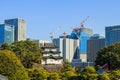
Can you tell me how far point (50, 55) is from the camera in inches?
3561

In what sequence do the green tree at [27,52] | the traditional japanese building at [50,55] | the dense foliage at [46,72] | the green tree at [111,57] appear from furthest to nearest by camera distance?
the traditional japanese building at [50,55]
the green tree at [27,52]
the green tree at [111,57]
the dense foliage at [46,72]

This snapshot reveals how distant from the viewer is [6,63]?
50.3 meters

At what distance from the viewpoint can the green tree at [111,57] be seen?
74.3 m

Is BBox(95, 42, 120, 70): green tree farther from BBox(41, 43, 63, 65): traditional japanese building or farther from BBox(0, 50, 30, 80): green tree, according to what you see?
BBox(0, 50, 30, 80): green tree

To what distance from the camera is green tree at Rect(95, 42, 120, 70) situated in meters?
74.3

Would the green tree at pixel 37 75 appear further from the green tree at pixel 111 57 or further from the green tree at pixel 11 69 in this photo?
the green tree at pixel 111 57

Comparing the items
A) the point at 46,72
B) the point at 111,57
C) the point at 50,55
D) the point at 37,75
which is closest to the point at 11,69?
the point at 37,75

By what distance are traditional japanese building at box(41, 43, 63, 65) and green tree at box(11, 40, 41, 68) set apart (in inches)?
145

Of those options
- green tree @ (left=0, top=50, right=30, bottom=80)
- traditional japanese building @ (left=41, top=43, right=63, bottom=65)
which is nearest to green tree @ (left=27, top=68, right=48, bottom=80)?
green tree @ (left=0, top=50, right=30, bottom=80)

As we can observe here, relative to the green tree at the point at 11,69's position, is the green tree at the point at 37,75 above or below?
below

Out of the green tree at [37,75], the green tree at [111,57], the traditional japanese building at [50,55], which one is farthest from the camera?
the traditional japanese building at [50,55]

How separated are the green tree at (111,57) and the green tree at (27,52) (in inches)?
550

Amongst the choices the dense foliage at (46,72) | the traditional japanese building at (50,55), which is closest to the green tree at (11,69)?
the dense foliage at (46,72)

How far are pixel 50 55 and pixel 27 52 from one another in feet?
27.2
